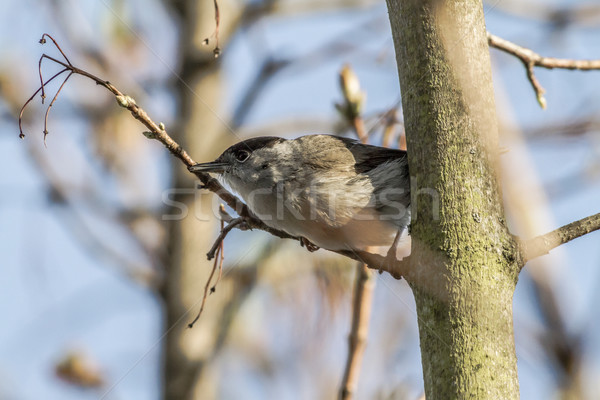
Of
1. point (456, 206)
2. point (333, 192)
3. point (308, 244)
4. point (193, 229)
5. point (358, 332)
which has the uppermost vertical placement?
point (193, 229)

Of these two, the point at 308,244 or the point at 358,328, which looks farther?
the point at 308,244

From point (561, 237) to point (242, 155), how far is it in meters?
2.72

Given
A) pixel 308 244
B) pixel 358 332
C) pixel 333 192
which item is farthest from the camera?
pixel 308 244

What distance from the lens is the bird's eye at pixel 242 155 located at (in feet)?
14.7

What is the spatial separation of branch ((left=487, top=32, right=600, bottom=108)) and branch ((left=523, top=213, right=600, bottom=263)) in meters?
1.27

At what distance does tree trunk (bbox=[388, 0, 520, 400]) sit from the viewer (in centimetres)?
199

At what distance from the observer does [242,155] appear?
14.8ft

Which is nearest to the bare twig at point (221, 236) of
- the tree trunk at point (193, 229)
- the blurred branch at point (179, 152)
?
the blurred branch at point (179, 152)

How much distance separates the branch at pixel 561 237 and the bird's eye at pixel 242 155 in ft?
8.65

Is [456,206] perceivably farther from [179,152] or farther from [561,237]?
[179,152]

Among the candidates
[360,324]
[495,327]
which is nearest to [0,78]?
[360,324]

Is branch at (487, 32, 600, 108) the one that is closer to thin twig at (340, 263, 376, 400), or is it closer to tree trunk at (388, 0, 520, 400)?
tree trunk at (388, 0, 520, 400)

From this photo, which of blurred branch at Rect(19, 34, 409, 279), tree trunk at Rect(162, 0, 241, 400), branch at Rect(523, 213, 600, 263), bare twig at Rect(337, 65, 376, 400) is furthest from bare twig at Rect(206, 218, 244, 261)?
tree trunk at Rect(162, 0, 241, 400)

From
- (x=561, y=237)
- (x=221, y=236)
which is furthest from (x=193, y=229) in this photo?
(x=561, y=237)
